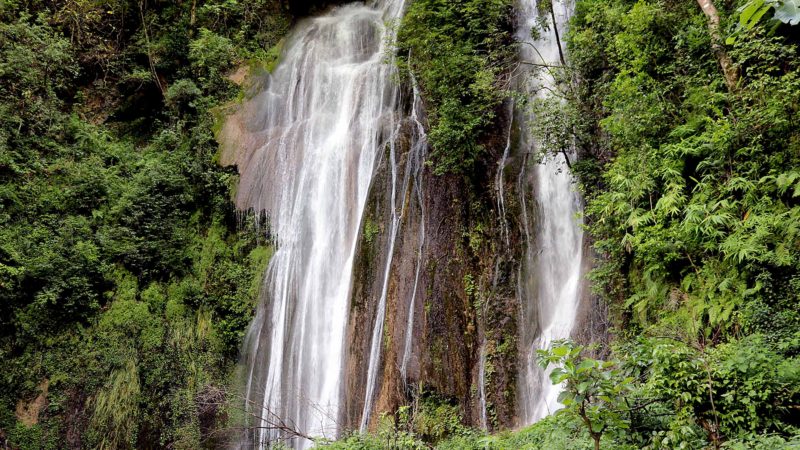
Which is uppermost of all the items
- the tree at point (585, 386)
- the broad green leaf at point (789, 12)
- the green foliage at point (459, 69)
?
the green foliage at point (459, 69)

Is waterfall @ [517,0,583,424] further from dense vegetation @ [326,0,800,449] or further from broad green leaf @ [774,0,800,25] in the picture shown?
broad green leaf @ [774,0,800,25]

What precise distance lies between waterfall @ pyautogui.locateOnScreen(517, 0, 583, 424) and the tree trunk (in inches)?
104

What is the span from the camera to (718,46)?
674 centimetres

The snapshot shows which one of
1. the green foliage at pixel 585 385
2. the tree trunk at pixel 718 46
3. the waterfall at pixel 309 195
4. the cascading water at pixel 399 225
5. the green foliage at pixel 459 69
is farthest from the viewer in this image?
the waterfall at pixel 309 195

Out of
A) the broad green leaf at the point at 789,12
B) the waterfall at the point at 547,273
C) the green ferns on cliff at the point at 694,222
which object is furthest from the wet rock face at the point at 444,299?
the broad green leaf at the point at 789,12

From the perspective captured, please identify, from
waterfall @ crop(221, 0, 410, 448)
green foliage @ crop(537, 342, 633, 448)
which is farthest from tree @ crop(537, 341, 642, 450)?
waterfall @ crop(221, 0, 410, 448)

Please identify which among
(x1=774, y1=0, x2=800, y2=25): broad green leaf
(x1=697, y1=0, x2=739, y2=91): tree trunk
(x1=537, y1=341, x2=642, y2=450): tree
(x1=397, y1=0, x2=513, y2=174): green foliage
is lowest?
(x1=537, y1=341, x2=642, y2=450): tree

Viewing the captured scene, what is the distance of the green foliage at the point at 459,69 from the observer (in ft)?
34.6

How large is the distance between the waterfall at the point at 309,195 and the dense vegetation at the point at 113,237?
908mm

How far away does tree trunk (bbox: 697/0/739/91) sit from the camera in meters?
6.59

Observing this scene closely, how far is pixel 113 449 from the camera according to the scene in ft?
37.3

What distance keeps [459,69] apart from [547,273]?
461 centimetres

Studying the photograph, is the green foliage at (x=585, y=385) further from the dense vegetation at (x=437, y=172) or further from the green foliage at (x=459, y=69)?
the green foliage at (x=459, y=69)

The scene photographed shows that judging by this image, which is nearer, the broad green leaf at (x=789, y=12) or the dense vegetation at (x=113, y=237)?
the broad green leaf at (x=789, y=12)
